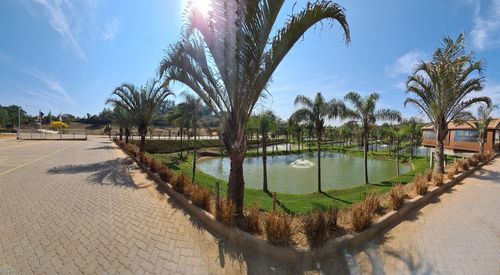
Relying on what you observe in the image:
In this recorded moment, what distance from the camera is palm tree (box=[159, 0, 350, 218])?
16.7 ft

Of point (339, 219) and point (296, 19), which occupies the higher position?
point (296, 19)

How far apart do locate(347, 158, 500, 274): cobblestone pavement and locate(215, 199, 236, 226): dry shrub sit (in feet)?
7.91

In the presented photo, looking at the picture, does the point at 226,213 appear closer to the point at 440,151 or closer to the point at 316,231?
the point at 316,231

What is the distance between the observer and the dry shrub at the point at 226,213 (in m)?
5.28

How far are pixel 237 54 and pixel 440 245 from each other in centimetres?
574

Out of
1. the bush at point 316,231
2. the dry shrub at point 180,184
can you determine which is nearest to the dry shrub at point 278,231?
the bush at point 316,231

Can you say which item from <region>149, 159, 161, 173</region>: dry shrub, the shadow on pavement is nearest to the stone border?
<region>149, 159, 161, 173</region>: dry shrub

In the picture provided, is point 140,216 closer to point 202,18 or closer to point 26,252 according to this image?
point 26,252

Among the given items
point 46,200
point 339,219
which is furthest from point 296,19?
point 46,200

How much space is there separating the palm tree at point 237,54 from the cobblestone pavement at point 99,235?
1.47 metres

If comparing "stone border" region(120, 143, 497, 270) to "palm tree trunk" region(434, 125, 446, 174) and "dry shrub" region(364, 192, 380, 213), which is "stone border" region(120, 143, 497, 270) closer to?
"dry shrub" region(364, 192, 380, 213)

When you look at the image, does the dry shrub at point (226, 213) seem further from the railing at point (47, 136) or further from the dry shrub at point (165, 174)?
the railing at point (47, 136)

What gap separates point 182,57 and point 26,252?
531cm

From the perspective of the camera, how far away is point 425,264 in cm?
421
